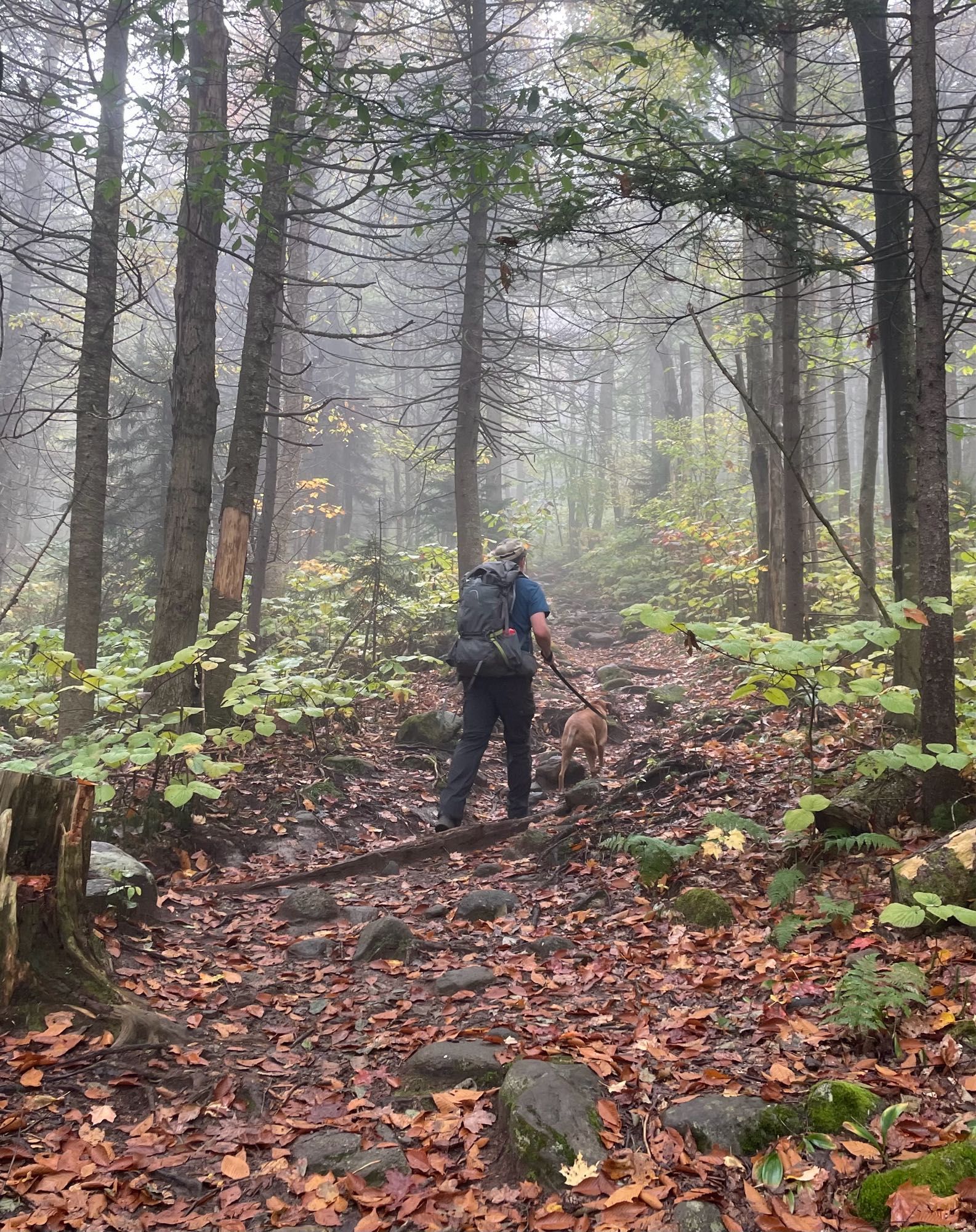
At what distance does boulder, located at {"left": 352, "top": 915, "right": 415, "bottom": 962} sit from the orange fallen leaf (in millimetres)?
1819

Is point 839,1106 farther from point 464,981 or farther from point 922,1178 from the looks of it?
point 464,981

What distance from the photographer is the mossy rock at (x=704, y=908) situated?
15.0 feet

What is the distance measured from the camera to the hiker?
273 inches

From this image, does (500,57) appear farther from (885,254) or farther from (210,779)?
(210,779)

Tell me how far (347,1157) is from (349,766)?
17.7ft

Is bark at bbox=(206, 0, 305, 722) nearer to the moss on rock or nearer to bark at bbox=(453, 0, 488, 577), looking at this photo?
bark at bbox=(453, 0, 488, 577)

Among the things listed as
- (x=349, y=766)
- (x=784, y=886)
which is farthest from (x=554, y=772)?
(x=784, y=886)

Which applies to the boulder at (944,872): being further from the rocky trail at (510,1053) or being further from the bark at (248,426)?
the bark at (248,426)

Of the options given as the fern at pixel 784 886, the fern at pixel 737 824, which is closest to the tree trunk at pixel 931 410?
the fern at pixel 784 886

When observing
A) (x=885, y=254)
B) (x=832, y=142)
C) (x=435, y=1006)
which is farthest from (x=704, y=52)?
(x=435, y=1006)

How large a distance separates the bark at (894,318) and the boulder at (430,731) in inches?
207

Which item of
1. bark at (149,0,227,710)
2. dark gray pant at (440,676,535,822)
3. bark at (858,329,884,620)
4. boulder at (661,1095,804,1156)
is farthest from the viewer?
bark at (858,329,884,620)

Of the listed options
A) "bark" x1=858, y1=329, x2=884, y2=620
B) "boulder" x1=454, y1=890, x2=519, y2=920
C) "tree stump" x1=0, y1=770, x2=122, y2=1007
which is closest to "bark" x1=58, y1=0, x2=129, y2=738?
"tree stump" x1=0, y1=770, x2=122, y2=1007

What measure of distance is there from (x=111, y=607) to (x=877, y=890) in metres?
14.2
